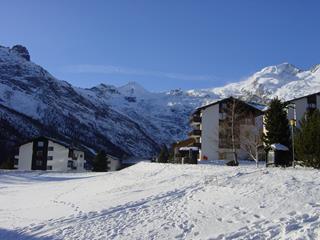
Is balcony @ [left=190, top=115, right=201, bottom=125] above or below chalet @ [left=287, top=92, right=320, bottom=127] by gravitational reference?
below

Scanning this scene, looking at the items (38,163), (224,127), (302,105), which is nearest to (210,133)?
(224,127)

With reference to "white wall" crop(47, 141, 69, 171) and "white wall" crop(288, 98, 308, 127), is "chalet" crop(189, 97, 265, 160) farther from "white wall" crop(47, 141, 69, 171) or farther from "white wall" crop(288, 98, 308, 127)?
"white wall" crop(47, 141, 69, 171)

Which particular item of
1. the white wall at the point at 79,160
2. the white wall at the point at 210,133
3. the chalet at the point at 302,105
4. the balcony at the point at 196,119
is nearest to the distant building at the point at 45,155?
the white wall at the point at 79,160

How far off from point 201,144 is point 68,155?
3614cm

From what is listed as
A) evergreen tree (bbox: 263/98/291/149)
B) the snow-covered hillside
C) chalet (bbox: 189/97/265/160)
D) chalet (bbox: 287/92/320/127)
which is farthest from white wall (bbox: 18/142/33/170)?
the snow-covered hillside

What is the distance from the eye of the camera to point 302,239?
579 inches

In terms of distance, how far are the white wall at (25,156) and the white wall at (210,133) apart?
42.3m

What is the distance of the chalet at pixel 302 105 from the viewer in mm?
75875

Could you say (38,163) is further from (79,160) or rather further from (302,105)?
(302,105)

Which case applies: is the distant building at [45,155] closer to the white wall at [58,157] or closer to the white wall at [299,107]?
the white wall at [58,157]

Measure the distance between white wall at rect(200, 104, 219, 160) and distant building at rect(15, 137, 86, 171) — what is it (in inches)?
1405

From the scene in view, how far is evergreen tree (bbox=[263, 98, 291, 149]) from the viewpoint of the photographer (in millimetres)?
55656

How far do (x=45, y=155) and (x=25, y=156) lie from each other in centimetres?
470

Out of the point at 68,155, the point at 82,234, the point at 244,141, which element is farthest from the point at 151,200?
the point at 68,155
